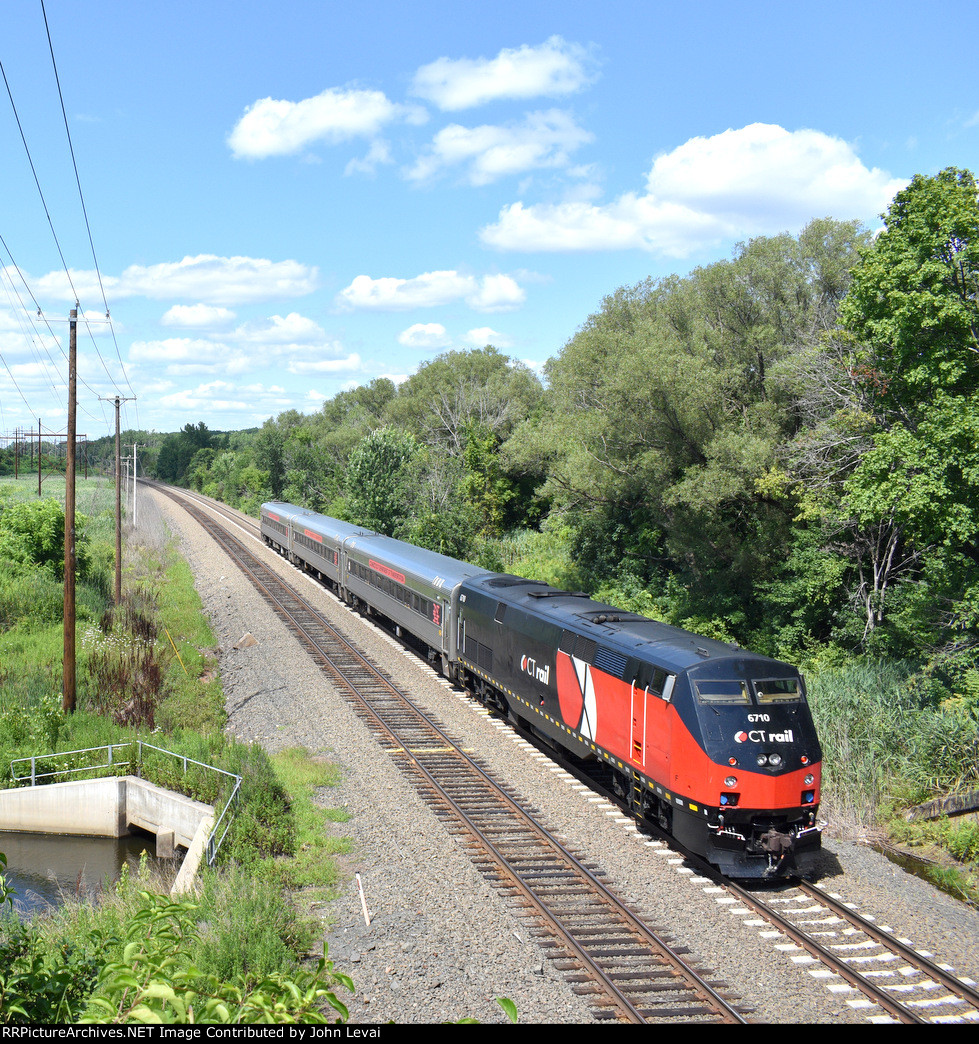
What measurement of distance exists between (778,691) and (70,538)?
53.3 ft

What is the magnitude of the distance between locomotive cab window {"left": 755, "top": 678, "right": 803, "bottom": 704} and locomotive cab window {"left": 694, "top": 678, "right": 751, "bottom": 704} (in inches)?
9.9

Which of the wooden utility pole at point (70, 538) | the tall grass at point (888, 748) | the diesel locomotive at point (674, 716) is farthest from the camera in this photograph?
the wooden utility pole at point (70, 538)

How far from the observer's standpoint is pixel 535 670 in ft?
55.8

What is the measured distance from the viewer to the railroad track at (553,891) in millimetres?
8852

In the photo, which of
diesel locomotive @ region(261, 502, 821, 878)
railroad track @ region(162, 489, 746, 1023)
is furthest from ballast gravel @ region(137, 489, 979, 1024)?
diesel locomotive @ region(261, 502, 821, 878)

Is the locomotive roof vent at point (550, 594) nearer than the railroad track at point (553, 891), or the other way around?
the railroad track at point (553, 891)

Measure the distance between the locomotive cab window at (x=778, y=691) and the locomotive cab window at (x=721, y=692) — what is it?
251 mm

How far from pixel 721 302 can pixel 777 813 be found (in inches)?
882

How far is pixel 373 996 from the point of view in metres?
8.88

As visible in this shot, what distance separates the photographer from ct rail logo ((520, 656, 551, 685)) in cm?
1642

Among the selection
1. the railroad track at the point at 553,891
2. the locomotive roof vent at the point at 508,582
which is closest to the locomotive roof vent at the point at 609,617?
the railroad track at the point at 553,891

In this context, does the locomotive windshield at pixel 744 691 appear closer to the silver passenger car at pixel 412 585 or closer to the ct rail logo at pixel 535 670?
the ct rail logo at pixel 535 670

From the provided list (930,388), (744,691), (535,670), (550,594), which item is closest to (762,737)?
(744,691)
